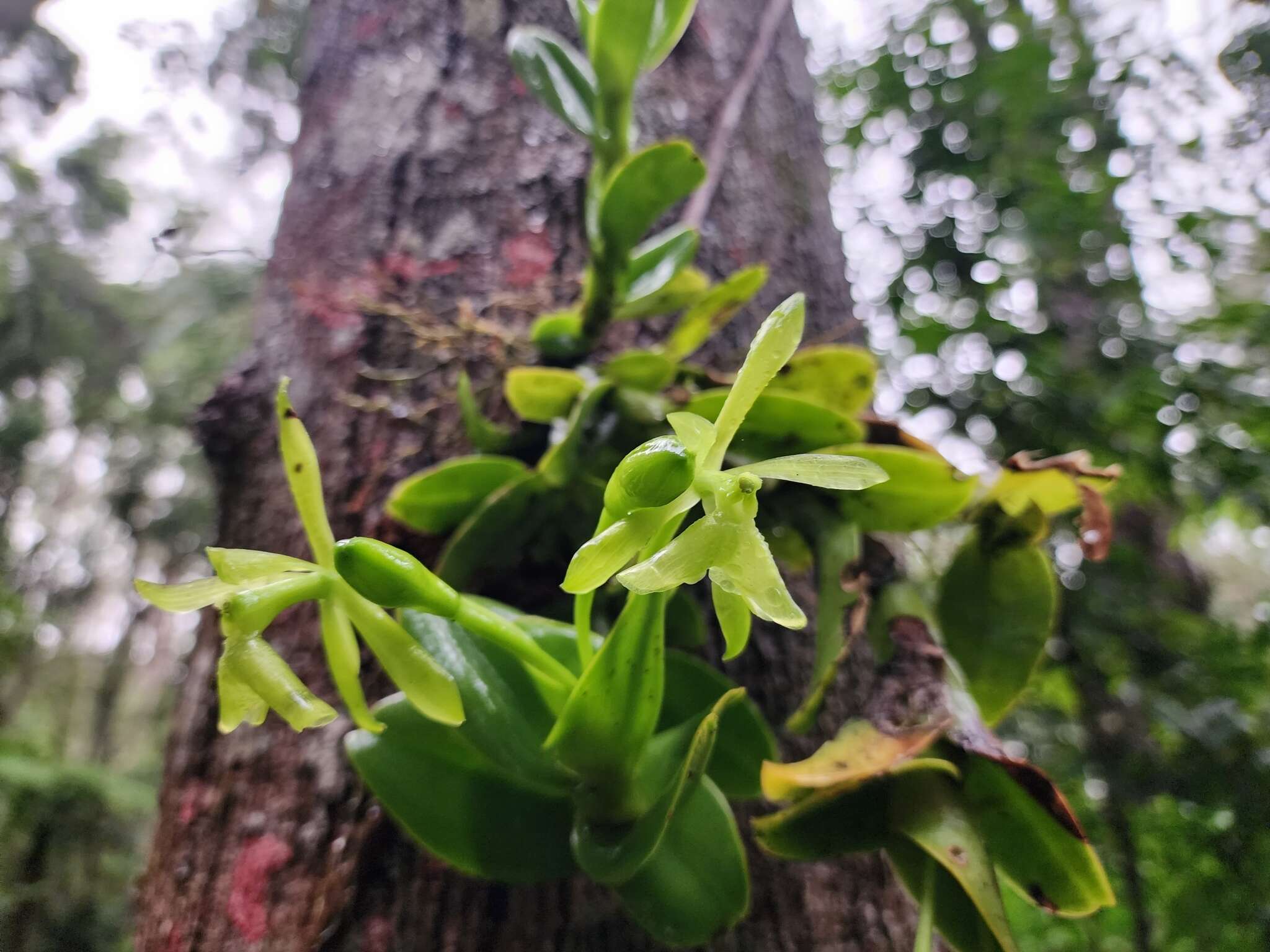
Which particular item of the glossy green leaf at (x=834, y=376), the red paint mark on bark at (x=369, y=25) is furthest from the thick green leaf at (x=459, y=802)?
the red paint mark on bark at (x=369, y=25)

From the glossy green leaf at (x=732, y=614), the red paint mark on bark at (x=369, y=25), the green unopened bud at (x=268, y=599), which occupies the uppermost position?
the red paint mark on bark at (x=369, y=25)

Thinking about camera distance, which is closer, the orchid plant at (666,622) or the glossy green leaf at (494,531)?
the orchid plant at (666,622)

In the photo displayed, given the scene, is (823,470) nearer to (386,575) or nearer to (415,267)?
(386,575)

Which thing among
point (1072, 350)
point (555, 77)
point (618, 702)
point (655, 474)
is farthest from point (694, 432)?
point (1072, 350)

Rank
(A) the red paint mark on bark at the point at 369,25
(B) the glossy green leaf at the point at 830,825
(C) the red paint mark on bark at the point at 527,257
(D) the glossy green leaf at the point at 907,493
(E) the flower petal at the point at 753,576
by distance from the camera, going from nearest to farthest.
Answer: (E) the flower petal at the point at 753,576, (B) the glossy green leaf at the point at 830,825, (D) the glossy green leaf at the point at 907,493, (C) the red paint mark on bark at the point at 527,257, (A) the red paint mark on bark at the point at 369,25

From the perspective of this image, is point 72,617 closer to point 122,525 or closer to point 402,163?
point 122,525

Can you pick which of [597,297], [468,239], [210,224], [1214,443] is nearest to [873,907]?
[597,297]

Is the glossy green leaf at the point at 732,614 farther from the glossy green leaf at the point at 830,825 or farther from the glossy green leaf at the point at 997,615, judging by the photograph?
the glossy green leaf at the point at 997,615
